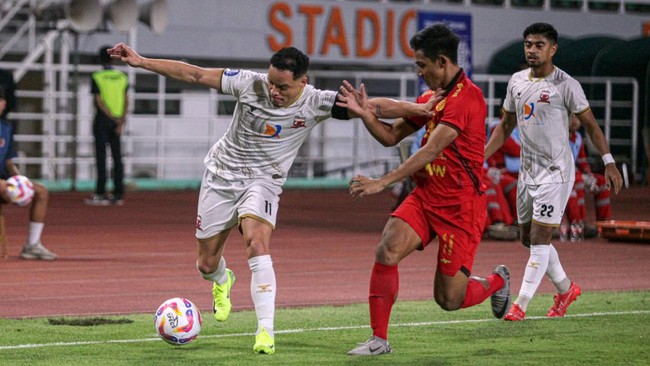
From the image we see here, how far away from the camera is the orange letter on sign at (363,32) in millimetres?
35656

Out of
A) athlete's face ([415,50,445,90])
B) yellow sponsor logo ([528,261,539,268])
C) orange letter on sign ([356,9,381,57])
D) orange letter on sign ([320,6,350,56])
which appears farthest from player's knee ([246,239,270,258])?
orange letter on sign ([356,9,381,57])

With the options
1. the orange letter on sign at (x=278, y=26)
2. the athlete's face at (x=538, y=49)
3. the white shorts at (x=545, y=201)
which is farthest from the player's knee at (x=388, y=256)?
the orange letter on sign at (x=278, y=26)

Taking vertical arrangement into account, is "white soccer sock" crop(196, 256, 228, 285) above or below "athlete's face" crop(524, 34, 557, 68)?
below

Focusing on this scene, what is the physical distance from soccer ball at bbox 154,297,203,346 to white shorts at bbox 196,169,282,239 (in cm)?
78

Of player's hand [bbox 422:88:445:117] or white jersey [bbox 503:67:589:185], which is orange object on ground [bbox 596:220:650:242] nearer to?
white jersey [bbox 503:67:589:185]

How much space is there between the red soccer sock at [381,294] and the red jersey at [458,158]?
0.56m

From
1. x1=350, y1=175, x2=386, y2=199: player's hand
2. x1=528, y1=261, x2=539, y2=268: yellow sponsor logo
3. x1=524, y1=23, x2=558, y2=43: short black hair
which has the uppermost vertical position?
x1=524, y1=23, x2=558, y2=43: short black hair

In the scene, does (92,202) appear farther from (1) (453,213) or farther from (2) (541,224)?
(1) (453,213)

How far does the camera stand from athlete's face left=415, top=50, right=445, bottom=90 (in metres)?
9.09

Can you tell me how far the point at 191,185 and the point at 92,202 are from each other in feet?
21.5

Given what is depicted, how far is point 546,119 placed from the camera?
11.4m

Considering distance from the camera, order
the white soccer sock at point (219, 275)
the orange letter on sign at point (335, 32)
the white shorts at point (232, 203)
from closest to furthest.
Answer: the white shorts at point (232, 203)
the white soccer sock at point (219, 275)
the orange letter on sign at point (335, 32)

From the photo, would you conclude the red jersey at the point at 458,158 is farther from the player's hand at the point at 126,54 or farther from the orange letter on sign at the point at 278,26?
the orange letter on sign at the point at 278,26

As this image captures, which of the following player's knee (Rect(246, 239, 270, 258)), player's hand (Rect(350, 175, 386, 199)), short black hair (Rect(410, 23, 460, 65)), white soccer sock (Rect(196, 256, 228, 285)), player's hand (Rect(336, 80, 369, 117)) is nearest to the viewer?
player's hand (Rect(350, 175, 386, 199))
